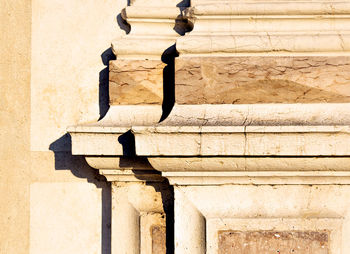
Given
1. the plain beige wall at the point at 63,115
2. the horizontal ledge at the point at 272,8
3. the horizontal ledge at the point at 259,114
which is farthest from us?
the plain beige wall at the point at 63,115

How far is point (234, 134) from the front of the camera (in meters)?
1.27

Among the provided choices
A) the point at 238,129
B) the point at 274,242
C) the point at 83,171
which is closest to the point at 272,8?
the point at 238,129

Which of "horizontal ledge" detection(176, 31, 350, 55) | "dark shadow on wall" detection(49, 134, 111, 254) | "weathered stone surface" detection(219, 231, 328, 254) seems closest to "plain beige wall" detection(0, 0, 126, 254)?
"dark shadow on wall" detection(49, 134, 111, 254)

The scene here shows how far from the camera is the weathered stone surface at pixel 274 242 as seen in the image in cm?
138

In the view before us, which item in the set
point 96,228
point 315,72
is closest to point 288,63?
point 315,72

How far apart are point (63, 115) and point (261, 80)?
0.76 metres

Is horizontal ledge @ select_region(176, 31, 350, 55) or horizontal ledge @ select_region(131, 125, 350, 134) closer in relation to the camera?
horizontal ledge @ select_region(131, 125, 350, 134)

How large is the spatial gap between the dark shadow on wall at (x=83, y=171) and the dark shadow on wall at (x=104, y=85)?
0.18 m

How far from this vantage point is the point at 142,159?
1.45m

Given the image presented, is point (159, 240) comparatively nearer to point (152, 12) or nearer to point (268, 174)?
point (268, 174)

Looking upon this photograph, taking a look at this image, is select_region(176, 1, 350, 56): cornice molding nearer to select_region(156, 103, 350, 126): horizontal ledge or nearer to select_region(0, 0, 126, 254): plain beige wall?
select_region(156, 103, 350, 126): horizontal ledge

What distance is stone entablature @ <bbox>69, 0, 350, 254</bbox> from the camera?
1311 mm

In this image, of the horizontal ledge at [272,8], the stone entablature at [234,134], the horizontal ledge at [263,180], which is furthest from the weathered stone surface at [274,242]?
the horizontal ledge at [272,8]

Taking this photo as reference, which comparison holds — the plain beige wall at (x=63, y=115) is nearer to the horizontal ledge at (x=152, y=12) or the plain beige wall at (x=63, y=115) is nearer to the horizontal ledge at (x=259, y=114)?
the horizontal ledge at (x=152, y=12)
